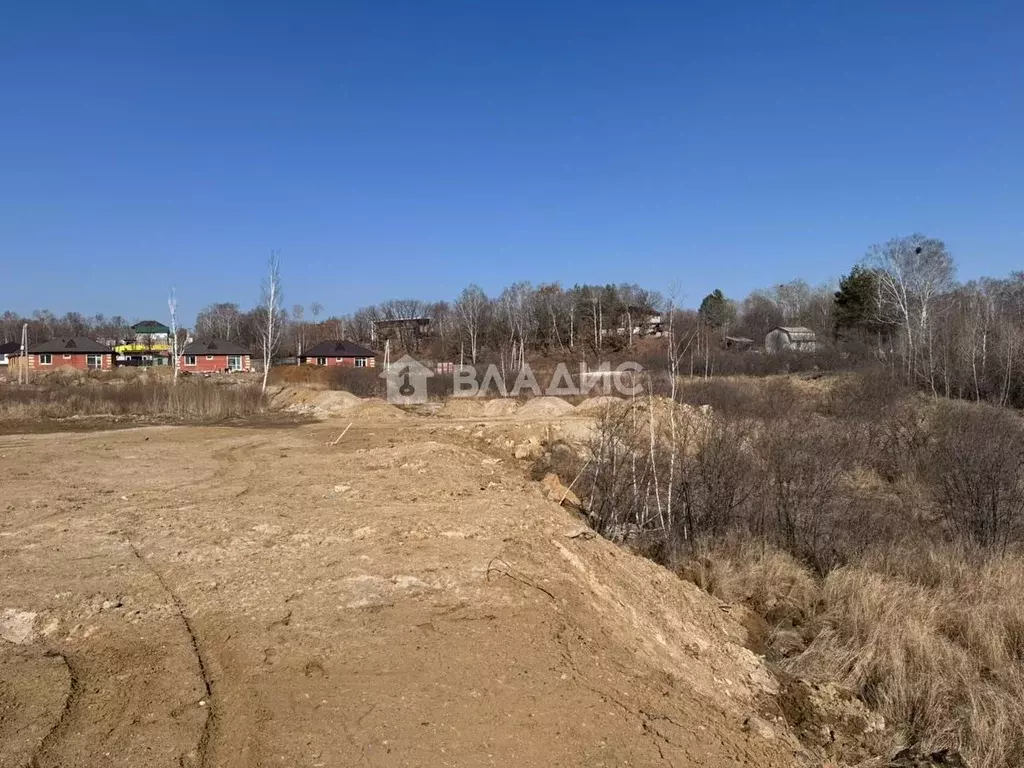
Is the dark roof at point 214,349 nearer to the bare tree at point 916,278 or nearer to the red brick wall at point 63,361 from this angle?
the red brick wall at point 63,361

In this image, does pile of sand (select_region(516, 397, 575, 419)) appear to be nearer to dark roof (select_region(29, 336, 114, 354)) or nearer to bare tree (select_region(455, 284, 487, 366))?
bare tree (select_region(455, 284, 487, 366))

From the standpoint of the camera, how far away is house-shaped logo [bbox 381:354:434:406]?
36.1 metres

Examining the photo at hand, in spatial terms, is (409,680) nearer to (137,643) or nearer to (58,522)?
(137,643)

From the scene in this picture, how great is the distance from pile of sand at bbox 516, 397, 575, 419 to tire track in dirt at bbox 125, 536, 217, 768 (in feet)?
66.6

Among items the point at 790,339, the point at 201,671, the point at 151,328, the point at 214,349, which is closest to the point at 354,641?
the point at 201,671

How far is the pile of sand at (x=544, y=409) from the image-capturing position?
2643 cm

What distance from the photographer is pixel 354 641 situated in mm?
4684

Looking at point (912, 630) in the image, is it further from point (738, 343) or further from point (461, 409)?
point (738, 343)

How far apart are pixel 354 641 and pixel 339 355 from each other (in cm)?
5674

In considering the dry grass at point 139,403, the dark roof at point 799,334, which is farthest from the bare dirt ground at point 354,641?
the dark roof at point 799,334

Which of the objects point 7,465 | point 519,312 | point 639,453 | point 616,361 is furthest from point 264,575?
point 519,312

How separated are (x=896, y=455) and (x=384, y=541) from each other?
46.4 feet

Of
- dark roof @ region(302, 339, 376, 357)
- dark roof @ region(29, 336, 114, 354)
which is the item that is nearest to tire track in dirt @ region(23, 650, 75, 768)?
dark roof @ region(302, 339, 376, 357)

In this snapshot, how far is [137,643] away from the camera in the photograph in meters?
4.55
